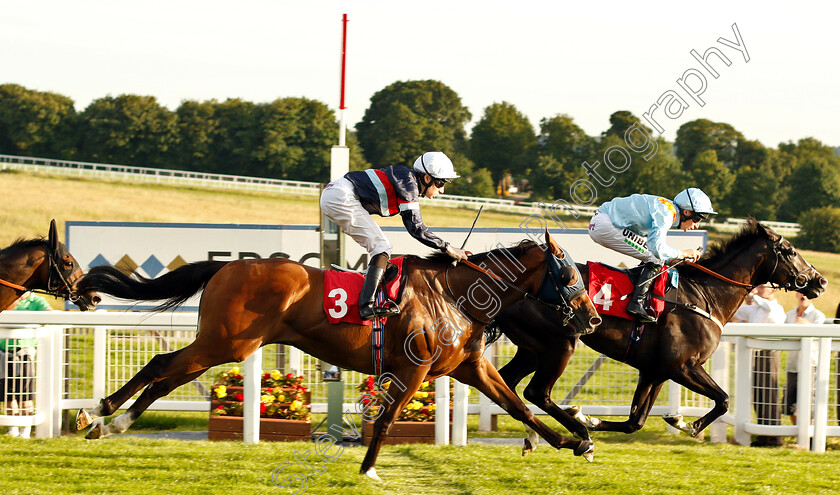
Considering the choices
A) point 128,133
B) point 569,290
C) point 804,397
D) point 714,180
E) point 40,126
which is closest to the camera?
point 569,290

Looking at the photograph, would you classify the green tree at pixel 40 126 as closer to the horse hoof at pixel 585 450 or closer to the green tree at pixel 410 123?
the green tree at pixel 410 123

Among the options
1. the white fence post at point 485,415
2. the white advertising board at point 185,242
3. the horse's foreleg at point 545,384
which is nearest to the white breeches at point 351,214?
the horse's foreleg at point 545,384

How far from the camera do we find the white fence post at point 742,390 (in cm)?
602

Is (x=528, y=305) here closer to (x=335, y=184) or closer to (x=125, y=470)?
(x=335, y=184)

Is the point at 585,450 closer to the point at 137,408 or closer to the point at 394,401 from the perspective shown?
the point at 394,401

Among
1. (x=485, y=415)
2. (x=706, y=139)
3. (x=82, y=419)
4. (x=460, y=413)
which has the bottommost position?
(x=485, y=415)

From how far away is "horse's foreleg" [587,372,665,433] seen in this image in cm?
523

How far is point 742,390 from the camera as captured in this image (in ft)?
19.9

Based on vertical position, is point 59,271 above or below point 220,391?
above

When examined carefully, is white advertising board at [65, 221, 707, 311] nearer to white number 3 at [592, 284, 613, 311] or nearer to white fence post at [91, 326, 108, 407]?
white fence post at [91, 326, 108, 407]

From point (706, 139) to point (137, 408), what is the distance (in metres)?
47.8

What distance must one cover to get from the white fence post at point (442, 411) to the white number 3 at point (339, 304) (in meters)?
1.56

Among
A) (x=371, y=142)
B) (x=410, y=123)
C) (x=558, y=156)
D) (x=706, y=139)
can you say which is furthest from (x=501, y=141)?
(x=706, y=139)

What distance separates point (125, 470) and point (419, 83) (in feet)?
132
